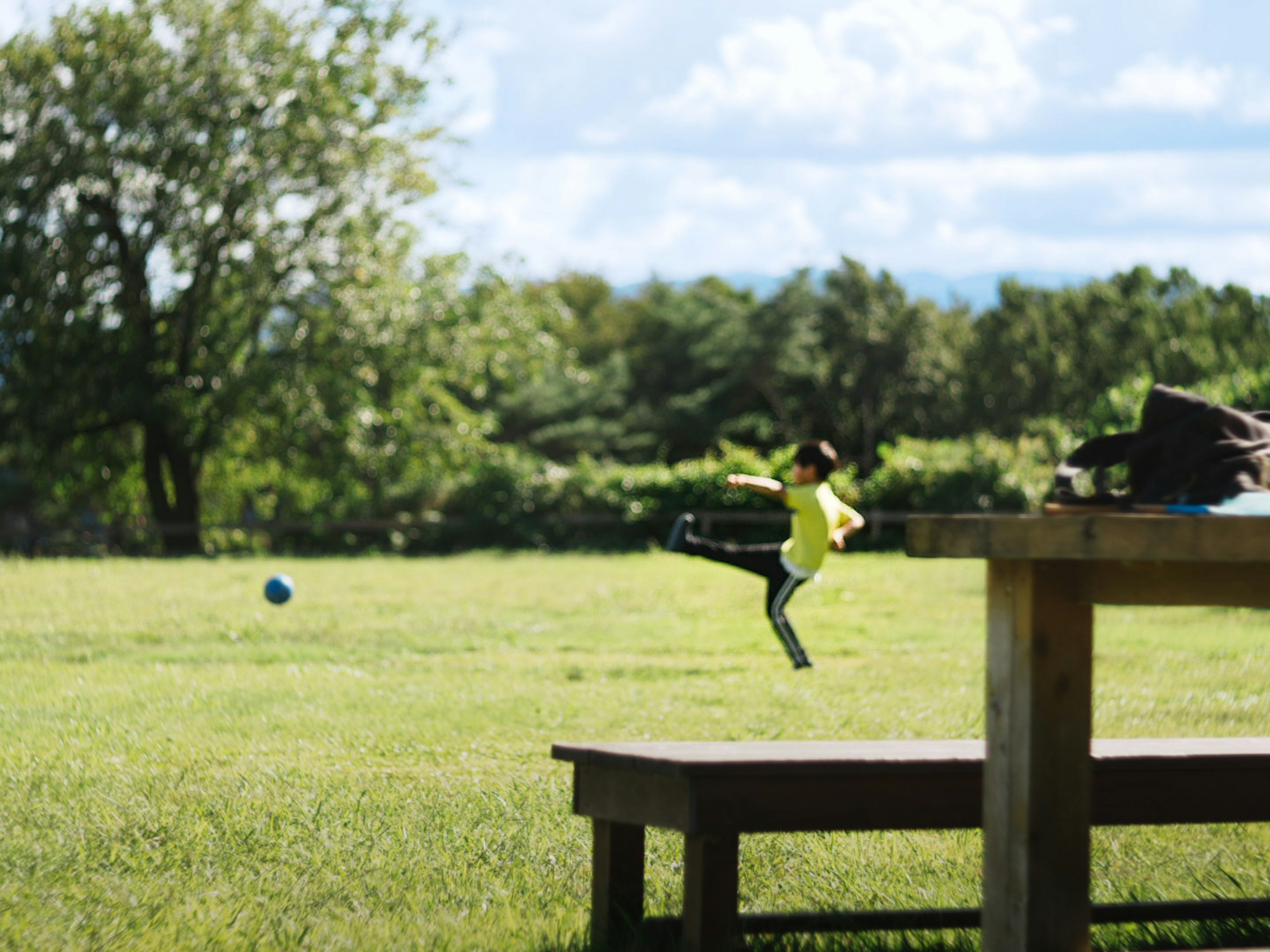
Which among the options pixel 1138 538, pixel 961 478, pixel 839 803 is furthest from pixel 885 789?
pixel 961 478

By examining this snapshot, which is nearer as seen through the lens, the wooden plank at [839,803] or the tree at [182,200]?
the wooden plank at [839,803]

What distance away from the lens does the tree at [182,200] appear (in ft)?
93.2

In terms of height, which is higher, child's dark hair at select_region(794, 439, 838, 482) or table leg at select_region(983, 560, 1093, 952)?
child's dark hair at select_region(794, 439, 838, 482)

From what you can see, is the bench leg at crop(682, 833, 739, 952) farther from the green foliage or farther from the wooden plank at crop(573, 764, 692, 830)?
the green foliage

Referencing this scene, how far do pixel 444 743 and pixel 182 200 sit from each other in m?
25.1

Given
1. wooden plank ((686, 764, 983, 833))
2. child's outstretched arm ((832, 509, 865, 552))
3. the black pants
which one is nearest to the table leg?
wooden plank ((686, 764, 983, 833))

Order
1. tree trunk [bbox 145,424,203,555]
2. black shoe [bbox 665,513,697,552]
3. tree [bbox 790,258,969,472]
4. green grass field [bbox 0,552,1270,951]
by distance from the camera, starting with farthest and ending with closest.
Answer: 1. tree [bbox 790,258,969,472]
2. tree trunk [bbox 145,424,203,555]
3. black shoe [bbox 665,513,697,552]
4. green grass field [bbox 0,552,1270,951]

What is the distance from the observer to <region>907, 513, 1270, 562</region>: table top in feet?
8.49

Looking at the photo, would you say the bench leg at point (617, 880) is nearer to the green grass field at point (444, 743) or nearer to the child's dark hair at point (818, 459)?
the green grass field at point (444, 743)

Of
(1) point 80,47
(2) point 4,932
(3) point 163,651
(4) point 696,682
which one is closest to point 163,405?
(1) point 80,47

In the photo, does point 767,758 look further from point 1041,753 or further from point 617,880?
point 1041,753

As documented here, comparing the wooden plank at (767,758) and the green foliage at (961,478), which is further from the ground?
the green foliage at (961,478)

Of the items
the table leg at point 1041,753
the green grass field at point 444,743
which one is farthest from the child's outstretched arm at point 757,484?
the table leg at point 1041,753

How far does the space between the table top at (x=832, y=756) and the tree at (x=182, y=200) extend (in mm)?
26776
